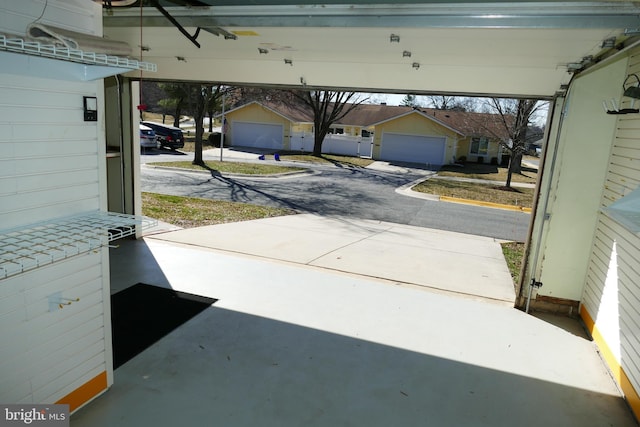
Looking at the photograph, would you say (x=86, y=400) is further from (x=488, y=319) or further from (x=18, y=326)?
(x=488, y=319)

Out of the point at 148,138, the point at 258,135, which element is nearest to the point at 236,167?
the point at 148,138

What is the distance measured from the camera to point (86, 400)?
10.2ft

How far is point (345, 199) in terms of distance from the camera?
13.9m

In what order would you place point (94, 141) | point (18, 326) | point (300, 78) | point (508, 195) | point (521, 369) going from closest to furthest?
point (18, 326) → point (94, 141) → point (521, 369) → point (300, 78) → point (508, 195)

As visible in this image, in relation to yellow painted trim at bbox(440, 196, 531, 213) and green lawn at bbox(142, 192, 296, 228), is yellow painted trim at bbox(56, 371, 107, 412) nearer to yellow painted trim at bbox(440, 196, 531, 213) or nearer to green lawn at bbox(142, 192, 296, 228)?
green lawn at bbox(142, 192, 296, 228)

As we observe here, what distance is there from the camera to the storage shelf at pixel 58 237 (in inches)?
87.9

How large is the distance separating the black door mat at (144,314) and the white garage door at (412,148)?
25092mm

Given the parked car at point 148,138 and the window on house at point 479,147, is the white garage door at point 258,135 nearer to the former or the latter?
the parked car at point 148,138

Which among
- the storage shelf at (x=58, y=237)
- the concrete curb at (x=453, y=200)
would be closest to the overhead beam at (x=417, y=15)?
the storage shelf at (x=58, y=237)

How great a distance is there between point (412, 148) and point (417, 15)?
85.8ft

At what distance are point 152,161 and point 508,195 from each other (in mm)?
15539

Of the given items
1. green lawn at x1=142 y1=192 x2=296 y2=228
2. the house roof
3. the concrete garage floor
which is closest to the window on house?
the house roof

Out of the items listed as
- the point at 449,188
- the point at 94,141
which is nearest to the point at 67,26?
the point at 94,141

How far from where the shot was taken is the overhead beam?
9.39 ft
